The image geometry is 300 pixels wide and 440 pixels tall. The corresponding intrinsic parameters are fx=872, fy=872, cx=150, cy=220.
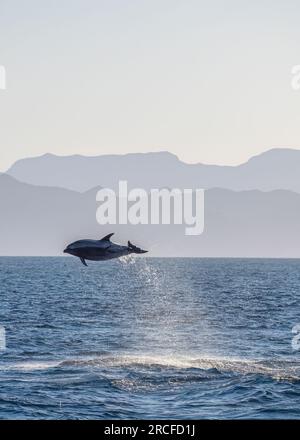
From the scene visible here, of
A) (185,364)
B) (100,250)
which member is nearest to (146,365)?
(185,364)

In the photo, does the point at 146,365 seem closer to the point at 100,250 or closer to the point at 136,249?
the point at 136,249

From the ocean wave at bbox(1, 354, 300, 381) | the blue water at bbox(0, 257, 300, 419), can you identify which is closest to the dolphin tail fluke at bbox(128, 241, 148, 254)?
the blue water at bbox(0, 257, 300, 419)

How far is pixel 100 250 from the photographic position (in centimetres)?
1686

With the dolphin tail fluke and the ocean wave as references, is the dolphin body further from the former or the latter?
the ocean wave

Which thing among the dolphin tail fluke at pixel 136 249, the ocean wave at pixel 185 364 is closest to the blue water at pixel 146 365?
the ocean wave at pixel 185 364

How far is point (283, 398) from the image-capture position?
4319cm

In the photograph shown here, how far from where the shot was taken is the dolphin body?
1681 cm

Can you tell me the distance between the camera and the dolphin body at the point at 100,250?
16812 mm

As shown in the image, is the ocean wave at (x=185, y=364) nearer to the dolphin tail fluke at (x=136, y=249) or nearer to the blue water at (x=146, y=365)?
the blue water at (x=146, y=365)
